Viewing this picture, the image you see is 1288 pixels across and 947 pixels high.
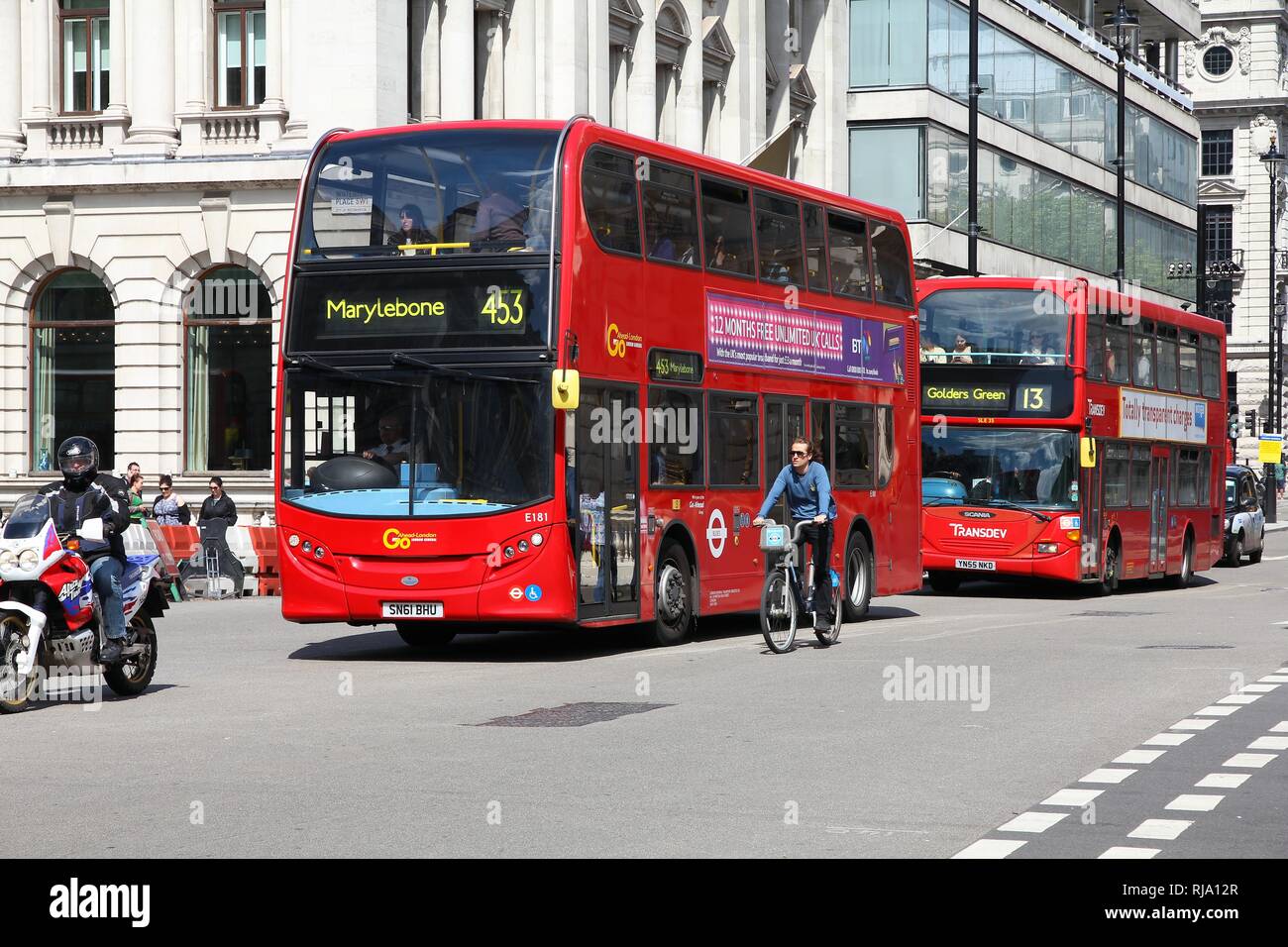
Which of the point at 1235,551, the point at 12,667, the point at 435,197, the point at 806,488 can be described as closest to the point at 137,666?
the point at 12,667

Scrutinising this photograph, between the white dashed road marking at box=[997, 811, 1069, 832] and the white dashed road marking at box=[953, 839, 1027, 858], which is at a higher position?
the white dashed road marking at box=[953, 839, 1027, 858]

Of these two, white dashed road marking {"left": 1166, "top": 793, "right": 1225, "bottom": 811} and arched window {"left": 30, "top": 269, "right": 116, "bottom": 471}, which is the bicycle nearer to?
white dashed road marking {"left": 1166, "top": 793, "right": 1225, "bottom": 811}

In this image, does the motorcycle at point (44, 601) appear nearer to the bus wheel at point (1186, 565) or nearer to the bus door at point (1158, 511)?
the bus door at point (1158, 511)

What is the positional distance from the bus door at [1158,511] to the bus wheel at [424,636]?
15.5 metres

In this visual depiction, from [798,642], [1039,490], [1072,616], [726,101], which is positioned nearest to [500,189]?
[798,642]

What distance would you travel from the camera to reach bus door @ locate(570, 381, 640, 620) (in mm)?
16766

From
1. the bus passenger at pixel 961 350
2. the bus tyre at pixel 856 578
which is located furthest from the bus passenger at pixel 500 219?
the bus passenger at pixel 961 350

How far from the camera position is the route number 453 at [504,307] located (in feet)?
53.8

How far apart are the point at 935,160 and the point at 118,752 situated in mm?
41078

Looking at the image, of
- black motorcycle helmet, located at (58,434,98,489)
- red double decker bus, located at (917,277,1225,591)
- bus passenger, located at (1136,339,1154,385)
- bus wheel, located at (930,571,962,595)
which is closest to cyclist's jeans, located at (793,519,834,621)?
black motorcycle helmet, located at (58,434,98,489)

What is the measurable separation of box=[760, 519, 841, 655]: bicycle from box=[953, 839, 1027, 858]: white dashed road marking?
9075 mm

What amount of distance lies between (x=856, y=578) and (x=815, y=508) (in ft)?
15.2

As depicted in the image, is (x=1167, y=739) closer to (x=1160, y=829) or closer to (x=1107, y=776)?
(x=1107, y=776)

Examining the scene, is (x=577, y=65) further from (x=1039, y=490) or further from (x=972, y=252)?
(x=1039, y=490)
